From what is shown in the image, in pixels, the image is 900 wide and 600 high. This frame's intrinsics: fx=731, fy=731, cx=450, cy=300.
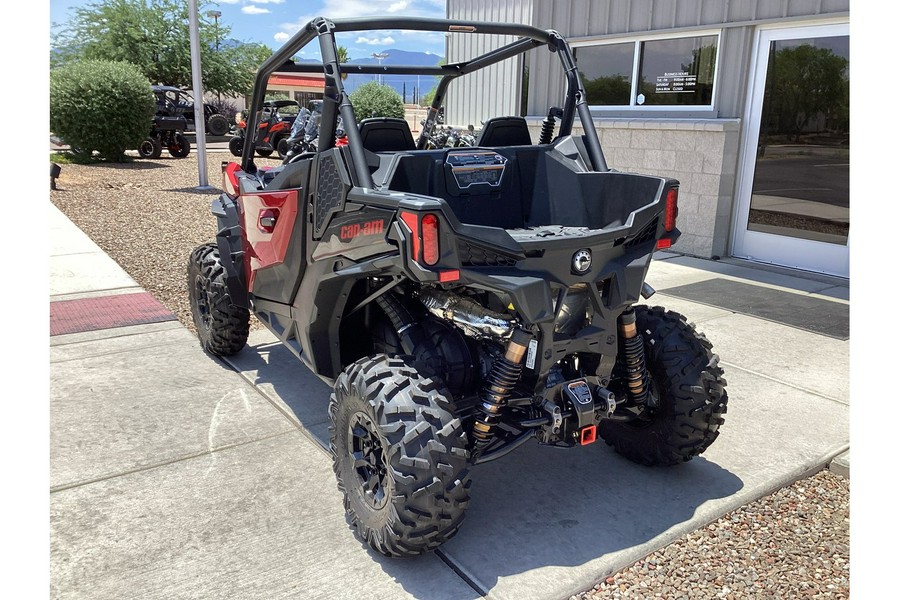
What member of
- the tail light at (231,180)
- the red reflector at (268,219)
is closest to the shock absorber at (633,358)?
the red reflector at (268,219)

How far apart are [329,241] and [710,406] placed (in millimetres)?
1863

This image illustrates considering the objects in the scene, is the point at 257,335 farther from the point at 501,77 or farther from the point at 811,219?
the point at 501,77

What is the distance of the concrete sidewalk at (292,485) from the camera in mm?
2785

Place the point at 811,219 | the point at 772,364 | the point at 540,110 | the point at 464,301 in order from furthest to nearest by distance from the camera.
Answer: the point at 540,110 → the point at 811,219 → the point at 772,364 → the point at 464,301

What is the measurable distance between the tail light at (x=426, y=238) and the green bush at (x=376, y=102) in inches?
876

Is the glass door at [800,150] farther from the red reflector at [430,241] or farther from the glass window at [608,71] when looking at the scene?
the red reflector at [430,241]

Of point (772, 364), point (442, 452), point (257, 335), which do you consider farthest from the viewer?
point (257, 335)

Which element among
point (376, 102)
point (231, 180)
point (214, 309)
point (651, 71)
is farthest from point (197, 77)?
point (376, 102)

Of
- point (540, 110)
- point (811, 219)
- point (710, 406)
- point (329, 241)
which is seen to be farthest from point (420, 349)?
point (540, 110)

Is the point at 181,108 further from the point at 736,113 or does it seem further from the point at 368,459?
the point at 368,459

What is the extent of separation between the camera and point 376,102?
→ 83.4 feet

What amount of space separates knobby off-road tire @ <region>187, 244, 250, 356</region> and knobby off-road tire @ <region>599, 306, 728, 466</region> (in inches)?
102

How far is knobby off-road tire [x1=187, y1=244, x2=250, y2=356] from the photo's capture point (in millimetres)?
4676

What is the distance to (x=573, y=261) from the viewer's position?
2773mm
